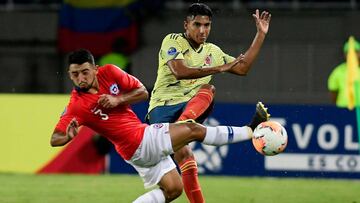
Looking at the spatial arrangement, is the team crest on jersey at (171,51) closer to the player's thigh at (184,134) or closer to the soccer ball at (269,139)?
the player's thigh at (184,134)

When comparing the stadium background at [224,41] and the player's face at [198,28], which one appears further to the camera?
the stadium background at [224,41]

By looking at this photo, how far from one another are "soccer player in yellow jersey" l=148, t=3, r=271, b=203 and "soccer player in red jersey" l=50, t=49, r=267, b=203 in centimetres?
49

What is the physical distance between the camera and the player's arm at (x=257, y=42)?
8.98m

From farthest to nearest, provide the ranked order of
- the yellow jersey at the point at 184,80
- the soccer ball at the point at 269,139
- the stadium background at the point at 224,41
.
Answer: the stadium background at the point at 224,41
the yellow jersey at the point at 184,80
the soccer ball at the point at 269,139

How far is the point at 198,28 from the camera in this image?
9.27 metres

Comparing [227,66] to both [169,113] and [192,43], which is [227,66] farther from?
[169,113]

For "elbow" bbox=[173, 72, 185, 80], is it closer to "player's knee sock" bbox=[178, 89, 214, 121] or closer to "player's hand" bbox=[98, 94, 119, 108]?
"player's knee sock" bbox=[178, 89, 214, 121]

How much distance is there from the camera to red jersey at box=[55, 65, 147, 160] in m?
8.34

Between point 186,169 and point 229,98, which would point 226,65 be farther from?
point 229,98

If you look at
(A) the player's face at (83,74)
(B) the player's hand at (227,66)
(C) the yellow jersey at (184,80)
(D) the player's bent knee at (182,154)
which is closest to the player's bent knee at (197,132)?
(B) the player's hand at (227,66)

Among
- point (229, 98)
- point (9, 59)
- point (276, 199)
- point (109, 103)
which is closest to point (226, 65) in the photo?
point (109, 103)

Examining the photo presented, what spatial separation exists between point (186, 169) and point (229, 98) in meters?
7.70

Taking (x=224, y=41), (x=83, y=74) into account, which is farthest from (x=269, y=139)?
(x=224, y=41)

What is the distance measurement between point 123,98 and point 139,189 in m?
3.90
